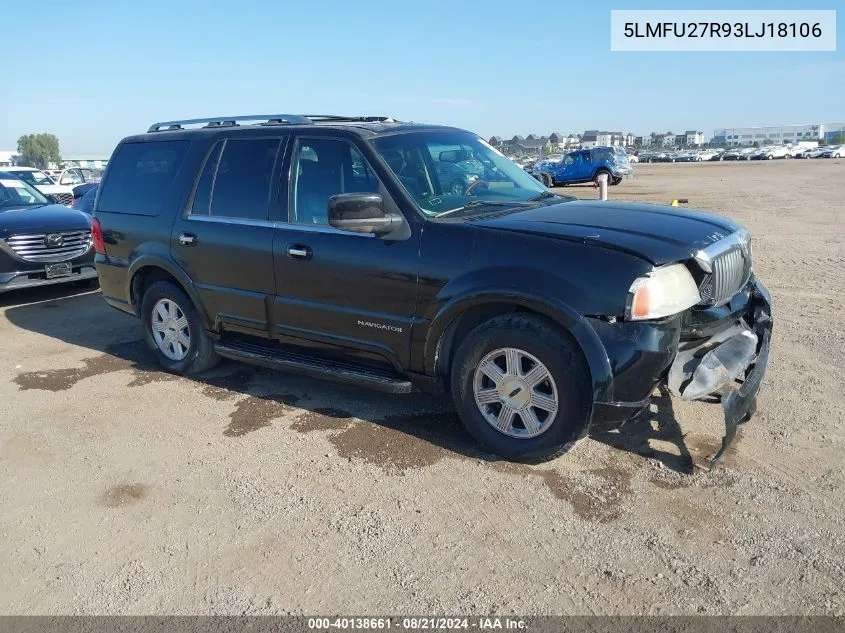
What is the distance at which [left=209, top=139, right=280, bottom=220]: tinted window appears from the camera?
5.02 meters

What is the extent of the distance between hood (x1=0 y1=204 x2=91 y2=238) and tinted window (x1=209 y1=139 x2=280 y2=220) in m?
4.72

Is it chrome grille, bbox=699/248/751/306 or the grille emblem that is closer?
chrome grille, bbox=699/248/751/306

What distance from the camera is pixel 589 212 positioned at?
14.2 feet

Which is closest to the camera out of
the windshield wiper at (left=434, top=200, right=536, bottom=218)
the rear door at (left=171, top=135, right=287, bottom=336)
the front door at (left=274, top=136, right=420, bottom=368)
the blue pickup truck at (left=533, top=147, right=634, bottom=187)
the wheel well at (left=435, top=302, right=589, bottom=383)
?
the wheel well at (left=435, top=302, right=589, bottom=383)

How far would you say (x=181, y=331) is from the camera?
19.2ft

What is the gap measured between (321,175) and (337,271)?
0.73 m

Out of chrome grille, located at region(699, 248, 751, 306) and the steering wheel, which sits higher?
the steering wheel

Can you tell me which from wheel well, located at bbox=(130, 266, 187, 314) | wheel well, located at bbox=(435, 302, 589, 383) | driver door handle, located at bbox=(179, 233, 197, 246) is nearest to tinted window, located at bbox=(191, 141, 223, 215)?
driver door handle, located at bbox=(179, 233, 197, 246)

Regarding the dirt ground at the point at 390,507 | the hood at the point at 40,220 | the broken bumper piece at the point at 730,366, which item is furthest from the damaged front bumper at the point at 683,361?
the hood at the point at 40,220

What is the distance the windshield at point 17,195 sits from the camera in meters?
9.81

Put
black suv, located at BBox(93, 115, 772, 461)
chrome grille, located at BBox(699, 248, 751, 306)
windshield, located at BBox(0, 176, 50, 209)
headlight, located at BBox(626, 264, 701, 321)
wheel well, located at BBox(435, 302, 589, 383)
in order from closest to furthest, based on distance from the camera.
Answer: headlight, located at BBox(626, 264, 701, 321) < black suv, located at BBox(93, 115, 772, 461) < chrome grille, located at BBox(699, 248, 751, 306) < wheel well, located at BBox(435, 302, 589, 383) < windshield, located at BBox(0, 176, 50, 209)

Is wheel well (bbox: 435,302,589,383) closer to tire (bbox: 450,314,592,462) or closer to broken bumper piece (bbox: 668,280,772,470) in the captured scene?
tire (bbox: 450,314,592,462)

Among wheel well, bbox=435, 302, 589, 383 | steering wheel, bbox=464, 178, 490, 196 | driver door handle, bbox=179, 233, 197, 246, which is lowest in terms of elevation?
wheel well, bbox=435, 302, 589, 383

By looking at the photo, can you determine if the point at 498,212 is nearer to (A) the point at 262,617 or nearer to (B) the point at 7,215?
(A) the point at 262,617
